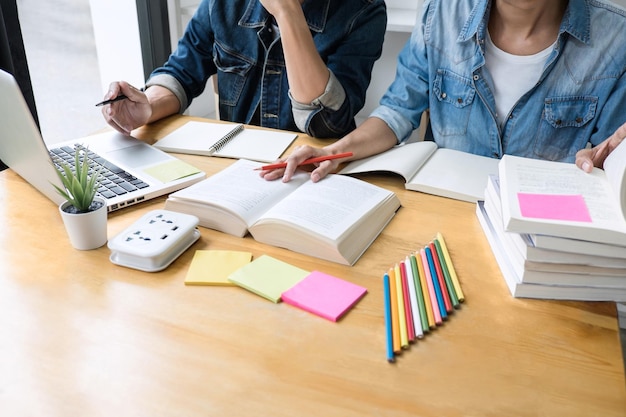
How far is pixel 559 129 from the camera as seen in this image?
1.28 m

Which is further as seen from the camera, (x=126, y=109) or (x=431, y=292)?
(x=126, y=109)

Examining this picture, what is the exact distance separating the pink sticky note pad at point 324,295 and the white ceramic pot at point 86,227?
32cm

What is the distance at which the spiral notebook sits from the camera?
46.9 inches

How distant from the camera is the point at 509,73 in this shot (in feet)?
4.25

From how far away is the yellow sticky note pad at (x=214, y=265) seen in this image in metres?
0.76

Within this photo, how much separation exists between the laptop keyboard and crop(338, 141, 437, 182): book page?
1.37ft

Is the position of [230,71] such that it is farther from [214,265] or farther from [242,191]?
[214,265]

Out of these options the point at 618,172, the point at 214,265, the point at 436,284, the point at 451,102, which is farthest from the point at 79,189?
the point at 451,102

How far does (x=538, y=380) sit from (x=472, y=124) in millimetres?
859

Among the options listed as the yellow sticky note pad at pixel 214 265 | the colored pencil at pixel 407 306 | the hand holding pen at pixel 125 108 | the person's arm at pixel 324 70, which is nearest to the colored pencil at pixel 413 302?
the colored pencil at pixel 407 306

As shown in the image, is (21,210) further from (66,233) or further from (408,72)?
(408,72)

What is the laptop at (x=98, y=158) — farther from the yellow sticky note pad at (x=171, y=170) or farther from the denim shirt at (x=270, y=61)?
the denim shirt at (x=270, y=61)

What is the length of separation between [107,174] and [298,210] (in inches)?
16.5

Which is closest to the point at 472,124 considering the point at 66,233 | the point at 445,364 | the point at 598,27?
the point at 598,27
